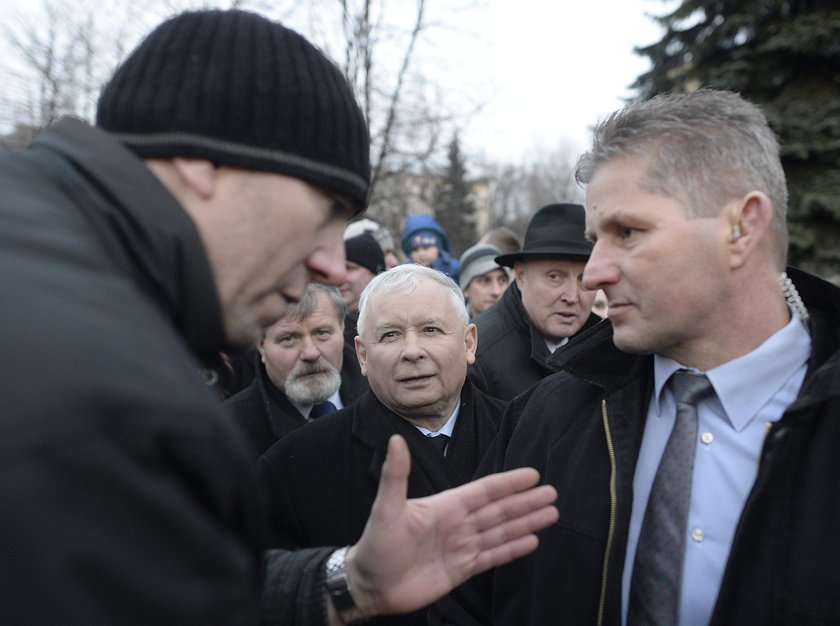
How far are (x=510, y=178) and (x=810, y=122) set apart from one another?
56.0 meters

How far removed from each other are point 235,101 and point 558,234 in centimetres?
354

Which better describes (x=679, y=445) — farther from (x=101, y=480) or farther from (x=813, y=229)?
(x=813, y=229)

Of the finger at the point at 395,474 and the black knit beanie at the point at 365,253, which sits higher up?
the black knit beanie at the point at 365,253

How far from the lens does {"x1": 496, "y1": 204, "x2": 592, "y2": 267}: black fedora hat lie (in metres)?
4.57

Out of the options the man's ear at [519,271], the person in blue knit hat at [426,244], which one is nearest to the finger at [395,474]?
the man's ear at [519,271]

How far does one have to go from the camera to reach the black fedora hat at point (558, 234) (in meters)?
4.57

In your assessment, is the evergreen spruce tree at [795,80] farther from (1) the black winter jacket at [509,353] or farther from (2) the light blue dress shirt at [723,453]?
(2) the light blue dress shirt at [723,453]

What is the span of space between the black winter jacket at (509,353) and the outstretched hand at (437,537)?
2.54m

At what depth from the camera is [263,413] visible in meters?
4.02

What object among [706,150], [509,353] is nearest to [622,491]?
[706,150]

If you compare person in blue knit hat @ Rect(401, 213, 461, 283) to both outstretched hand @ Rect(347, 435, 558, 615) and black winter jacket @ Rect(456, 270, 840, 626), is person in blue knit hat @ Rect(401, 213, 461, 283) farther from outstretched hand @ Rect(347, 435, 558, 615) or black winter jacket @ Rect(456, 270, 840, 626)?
outstretched hand @ Rect(347, 435, 558, 615)

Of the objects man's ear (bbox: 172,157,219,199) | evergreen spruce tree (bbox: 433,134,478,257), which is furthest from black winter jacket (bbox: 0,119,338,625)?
evergreen spruce tree (bbox: 433,134,478,257)

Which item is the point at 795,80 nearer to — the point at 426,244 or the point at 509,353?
the point at 426,244

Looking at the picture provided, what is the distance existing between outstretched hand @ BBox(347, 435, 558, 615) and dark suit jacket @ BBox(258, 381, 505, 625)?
981mm
